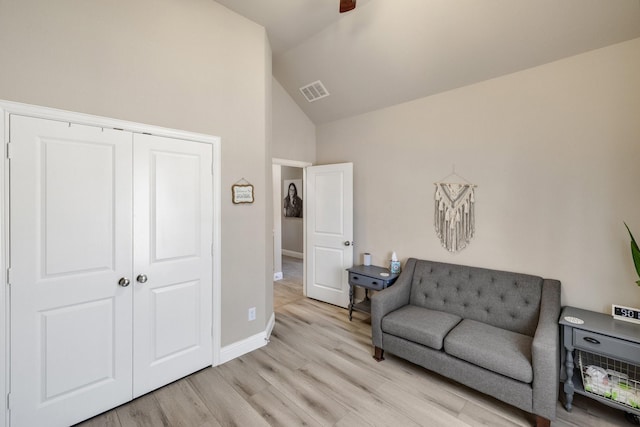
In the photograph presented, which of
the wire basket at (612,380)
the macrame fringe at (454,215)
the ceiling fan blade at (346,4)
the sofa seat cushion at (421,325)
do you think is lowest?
the wire basket at (612,380)

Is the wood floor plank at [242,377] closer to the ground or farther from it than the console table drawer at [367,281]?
closer to the ground

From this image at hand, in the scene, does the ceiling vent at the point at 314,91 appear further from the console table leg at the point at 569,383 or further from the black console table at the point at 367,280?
the console table leg at the point at 569,383

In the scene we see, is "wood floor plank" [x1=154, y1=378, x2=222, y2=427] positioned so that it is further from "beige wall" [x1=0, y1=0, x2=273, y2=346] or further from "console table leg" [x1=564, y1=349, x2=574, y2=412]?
"console table leg" [x1=564, y1=349, x2=574, y2=412]

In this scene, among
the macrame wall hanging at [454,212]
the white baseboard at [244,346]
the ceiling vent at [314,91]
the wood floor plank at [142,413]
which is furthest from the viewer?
the ceiling vent at [314,91]

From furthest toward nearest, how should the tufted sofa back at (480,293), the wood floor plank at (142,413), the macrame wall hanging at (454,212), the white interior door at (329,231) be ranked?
the white interior door at (329,231) < the macrame wall hanging at (454,212) < the tufted sofa back at (480,293) < the wood floor plank at (142,413)

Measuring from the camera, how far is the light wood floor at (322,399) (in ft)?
6.37

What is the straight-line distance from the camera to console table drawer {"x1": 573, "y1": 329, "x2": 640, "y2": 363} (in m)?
1.80

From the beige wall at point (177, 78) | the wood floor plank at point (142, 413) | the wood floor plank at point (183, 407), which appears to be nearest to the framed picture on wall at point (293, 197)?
the beige wall at point (177, 78)

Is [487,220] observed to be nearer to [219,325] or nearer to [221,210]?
[221,210]

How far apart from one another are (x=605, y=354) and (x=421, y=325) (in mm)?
1188

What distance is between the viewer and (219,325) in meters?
2.59

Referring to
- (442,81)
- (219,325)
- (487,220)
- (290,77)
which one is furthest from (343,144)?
(219,325)

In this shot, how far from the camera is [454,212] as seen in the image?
9.94 ft

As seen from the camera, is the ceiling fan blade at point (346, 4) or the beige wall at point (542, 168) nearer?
the ceiling fan blade at point (346, 4)
